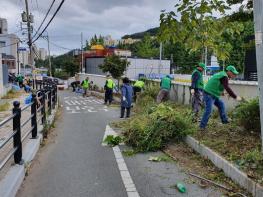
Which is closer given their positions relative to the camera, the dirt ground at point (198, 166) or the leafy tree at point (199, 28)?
the dirt ground at point (198, 166)

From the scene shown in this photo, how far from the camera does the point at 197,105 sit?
1230cm

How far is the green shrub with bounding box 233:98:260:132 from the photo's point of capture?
784cm

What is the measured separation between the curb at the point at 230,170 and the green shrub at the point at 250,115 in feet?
3.72

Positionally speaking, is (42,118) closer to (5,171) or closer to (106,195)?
(5,171)

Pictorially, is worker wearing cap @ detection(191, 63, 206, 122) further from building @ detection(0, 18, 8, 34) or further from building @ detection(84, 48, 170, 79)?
building @ detection(84, 48, 170, 79)

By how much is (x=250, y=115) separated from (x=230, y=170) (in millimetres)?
2321

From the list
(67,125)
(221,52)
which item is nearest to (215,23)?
(221,52)

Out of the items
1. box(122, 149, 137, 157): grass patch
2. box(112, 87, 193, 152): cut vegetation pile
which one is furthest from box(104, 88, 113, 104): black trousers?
box(122, 149, 137, 157): grass patch

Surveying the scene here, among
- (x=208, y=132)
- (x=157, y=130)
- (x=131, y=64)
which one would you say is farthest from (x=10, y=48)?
(x=208, y=132)

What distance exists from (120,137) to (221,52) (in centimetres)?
334

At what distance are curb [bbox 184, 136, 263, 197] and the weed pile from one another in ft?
2.39

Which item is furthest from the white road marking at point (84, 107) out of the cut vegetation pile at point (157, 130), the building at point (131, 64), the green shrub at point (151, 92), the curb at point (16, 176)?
the building at point (131, 64)

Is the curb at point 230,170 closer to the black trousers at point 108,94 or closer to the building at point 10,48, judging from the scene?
the black trousers at point 108,94

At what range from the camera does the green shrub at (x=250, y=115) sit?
7.84 meters
